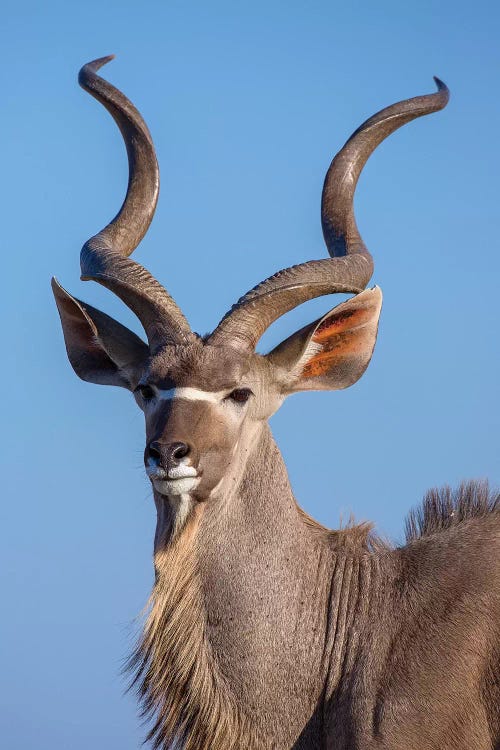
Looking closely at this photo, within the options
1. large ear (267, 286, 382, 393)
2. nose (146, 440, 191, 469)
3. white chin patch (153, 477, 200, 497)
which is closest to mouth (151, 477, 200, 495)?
white chin patch (153, 477, 200, 497)

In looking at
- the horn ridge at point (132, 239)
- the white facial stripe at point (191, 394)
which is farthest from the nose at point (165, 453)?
the horn ridge at point (132, 239)

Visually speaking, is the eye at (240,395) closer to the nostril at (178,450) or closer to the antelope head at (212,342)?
the antelope head at (212,342)

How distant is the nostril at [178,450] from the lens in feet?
23.1

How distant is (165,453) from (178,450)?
0.26 feet

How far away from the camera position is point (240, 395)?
774 centimetres

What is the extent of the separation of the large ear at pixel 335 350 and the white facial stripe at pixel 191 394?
0.68 meters

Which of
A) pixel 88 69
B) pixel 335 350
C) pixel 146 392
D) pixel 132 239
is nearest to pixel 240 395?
pixel 146 392

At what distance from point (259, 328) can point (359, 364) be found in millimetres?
764

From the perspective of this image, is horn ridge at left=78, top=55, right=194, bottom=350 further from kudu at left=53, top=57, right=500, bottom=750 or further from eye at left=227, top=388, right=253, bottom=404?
eye at left=227, top=388, right=253, bottom=404

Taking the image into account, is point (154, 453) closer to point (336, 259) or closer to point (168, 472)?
point (168, 472)

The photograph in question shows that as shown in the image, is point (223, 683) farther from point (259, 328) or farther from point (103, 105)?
point (103, 105)

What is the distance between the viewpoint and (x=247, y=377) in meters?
7.85

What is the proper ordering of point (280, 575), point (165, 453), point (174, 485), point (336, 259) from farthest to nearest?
point (336, 259)
point (280, 575)
point (174, 485)
point (165, 453)

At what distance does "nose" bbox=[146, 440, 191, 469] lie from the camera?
7043 mm
